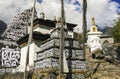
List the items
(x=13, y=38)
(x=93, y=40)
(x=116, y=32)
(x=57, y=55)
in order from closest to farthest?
(x=57, y=55)
(x=93, y=40)
(x=116, y=32)
(x=13, y=38)

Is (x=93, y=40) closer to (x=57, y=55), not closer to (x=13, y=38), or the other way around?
(x=57, y=55)

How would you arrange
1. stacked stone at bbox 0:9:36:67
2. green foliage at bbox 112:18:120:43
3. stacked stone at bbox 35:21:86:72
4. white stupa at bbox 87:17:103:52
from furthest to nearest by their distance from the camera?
green foliage at bbox 112:18:120:43 < stacked stone at bbox 0:9:36:67 < white stupa at bbox 87:17:103:52 < stacked stone at bbox 35:21:86:72

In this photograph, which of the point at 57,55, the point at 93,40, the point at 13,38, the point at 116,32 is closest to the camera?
the point at 57,55

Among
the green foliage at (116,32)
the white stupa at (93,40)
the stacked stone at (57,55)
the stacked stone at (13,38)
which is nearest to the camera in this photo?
the stacked stone at (57,55)

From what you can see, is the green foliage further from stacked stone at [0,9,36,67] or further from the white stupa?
stacked stone at [0,9,36,67]

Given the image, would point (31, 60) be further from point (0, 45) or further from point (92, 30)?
point (0, 45)

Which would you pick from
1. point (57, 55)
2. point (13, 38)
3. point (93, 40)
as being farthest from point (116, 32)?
point (57, 55)

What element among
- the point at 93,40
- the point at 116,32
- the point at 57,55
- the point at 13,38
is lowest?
the point at 57,55

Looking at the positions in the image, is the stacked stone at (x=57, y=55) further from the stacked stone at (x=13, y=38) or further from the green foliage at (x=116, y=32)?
the green foliage at (x=116, y=32)

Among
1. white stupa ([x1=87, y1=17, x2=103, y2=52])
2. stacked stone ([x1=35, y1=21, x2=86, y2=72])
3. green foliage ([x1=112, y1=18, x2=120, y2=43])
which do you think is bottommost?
stacked stone ([x1=35, y1=21, x2=86, y2=72])

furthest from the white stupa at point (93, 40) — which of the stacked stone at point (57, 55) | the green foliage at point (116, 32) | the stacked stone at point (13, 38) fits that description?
the stacked stone at point (13, 38)

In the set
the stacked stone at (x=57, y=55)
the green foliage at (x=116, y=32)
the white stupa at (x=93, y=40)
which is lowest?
the stacked stone at (x=57, y=55)

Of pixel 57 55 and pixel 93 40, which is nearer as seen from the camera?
pixel 57 55

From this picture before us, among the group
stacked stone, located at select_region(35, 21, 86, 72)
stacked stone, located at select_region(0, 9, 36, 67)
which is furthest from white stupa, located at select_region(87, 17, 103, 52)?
stacked stone, located at select_region(0, 9, 36, 67)
